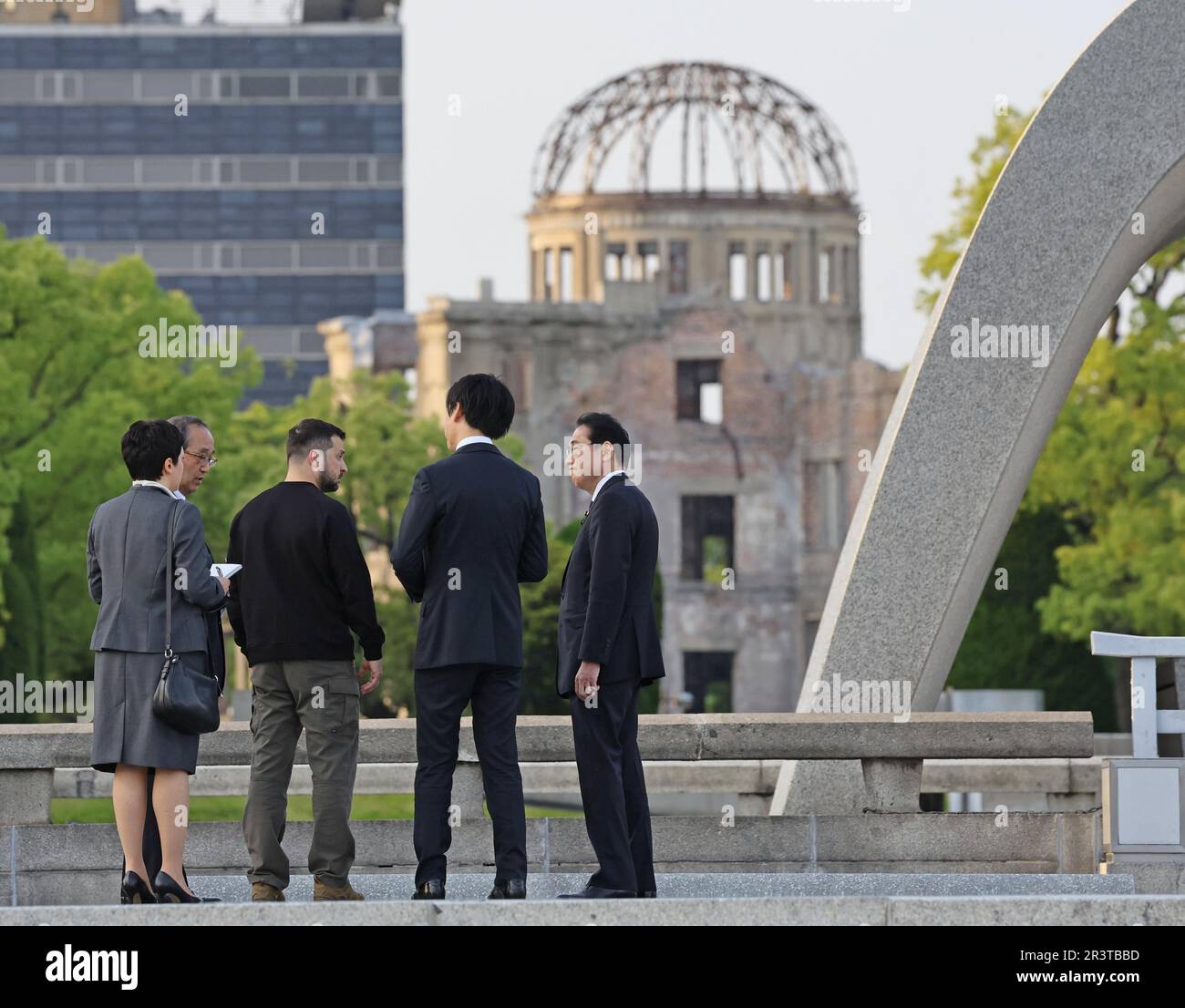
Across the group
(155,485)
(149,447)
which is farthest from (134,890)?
(149,447)

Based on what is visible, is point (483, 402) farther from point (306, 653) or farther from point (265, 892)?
A: point (265, 892)

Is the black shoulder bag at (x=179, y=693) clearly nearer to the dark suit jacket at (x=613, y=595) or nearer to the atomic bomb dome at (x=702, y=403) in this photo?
the dark suit jacket at (x=613, y=595)

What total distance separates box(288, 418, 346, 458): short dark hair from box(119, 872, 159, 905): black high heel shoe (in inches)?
75.3

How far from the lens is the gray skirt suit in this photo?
10.2 m

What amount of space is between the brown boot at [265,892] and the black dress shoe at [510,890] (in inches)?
37.9

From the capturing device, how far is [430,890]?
1012 cm

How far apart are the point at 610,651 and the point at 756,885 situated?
1.98 m

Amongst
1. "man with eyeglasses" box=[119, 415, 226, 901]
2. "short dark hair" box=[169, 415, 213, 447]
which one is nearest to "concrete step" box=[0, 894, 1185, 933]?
"man with eyeglasses" box=[119, 415, 226, 901]

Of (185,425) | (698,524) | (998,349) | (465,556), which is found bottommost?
(465,556)

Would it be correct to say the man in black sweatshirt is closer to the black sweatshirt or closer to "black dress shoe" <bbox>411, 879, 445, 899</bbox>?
the black sweatshirt

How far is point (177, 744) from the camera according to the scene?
33.6 feet

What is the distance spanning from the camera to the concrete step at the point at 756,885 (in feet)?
36.9
